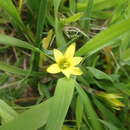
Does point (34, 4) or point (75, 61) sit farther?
point (34, 4)

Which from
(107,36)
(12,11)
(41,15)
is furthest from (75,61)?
(12,11)

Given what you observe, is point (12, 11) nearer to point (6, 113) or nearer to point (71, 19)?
point (71, 19)

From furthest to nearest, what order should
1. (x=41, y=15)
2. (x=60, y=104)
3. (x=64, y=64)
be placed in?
1. (x=41, y=15)
2. (x=64, y=64)
3. (x=60, y=104)

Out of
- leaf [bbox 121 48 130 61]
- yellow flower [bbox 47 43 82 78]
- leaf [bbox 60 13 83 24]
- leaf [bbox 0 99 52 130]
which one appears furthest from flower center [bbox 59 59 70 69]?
Result: leaf [bbox 121 48 130 61]

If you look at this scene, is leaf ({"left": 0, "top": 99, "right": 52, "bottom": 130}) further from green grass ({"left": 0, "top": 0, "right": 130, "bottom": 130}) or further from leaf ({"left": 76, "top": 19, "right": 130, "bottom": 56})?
leaf ({"left": 76, "top": 19, "right": 130, "bottom": 56})

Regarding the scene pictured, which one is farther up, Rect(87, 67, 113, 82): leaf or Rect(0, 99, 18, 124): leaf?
Rect(87, 67, 113, 82): leaf

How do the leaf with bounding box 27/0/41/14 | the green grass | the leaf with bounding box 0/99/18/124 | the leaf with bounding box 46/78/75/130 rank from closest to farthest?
the leaf with bounding box 46/78/75/130
the leaf with bounding box 0/99/18/124
the green grass
the leaf with bounding box 27/0/41/14

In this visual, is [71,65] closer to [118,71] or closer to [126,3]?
[118,71]

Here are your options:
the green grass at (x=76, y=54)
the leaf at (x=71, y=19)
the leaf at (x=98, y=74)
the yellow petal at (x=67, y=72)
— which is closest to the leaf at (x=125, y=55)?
the green grass at (x=76, y=54)
